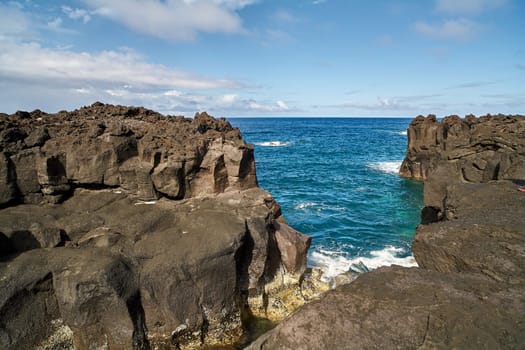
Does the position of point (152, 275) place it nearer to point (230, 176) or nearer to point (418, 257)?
point (230, 176)

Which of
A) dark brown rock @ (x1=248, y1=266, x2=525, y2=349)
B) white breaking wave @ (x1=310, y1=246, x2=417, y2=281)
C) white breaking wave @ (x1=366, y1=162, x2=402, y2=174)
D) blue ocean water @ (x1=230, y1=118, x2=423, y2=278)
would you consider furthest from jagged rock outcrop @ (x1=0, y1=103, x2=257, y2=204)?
white breaking wave @ (x1=366, y1=162, x2=402, y2=174)

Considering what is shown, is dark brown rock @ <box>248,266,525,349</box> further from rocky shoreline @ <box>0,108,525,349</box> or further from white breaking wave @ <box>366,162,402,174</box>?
white breaking wave @ <box>366,162,402,174</box>

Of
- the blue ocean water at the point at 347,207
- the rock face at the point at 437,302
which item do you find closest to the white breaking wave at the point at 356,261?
the blue ocean water at the point at 347,207

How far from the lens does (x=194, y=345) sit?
25.3 ft

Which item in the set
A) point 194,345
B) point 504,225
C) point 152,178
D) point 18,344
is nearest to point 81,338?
point 18,344

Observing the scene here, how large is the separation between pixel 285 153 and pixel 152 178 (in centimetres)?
4051

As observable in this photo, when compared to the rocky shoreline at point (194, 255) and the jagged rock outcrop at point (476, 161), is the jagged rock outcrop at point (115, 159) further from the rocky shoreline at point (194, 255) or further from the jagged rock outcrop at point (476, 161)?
the jagged rock outcrop at point (476, 161)

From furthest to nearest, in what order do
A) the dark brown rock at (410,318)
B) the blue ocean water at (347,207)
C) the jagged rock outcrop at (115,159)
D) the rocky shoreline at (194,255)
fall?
the blue ocean water at (347,207) → the jagged rock outcrop at (115,159) → the rocky shoreline at (194,255) → the dark brown rock at (410,318)

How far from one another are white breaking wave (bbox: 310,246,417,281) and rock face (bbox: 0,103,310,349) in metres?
3.86

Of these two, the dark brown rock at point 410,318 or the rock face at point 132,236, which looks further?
the rock face at point 132,236

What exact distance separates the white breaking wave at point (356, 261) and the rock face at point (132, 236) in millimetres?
3858

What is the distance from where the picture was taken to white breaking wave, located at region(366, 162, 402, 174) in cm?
3728

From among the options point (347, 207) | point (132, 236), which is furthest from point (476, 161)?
point (132, 236)

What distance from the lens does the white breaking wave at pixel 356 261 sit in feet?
45.4
